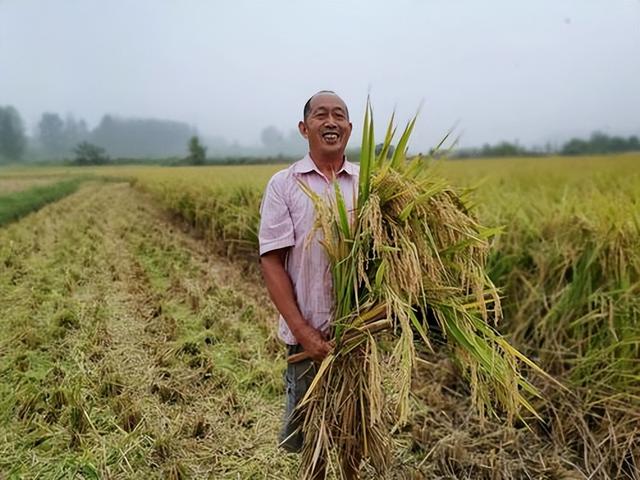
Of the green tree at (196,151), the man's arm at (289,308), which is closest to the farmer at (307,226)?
the man's arm at (289,308)

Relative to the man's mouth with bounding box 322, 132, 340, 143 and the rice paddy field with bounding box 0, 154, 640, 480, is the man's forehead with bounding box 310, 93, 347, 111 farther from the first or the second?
the rice paddy field with bounding box 0, 154, 640, 480

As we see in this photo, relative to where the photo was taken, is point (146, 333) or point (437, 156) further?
point (146, 333)

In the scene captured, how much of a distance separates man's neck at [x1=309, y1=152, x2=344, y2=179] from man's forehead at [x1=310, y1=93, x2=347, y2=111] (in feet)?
0.37

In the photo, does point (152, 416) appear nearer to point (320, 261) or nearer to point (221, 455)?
point (221, 455)

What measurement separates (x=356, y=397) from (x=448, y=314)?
1.02 feet

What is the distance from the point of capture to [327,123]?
1071mm

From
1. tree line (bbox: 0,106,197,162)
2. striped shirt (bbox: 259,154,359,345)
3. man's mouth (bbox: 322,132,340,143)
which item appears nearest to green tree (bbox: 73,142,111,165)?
tree line (bbox: 0,106,197,162)

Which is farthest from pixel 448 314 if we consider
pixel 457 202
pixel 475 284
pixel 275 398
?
pixel 275 398

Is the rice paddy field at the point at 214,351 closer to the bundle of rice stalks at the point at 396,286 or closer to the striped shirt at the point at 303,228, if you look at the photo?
the bundle of rice stalks at the point at 396,286

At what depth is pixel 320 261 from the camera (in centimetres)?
115

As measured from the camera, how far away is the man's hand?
3.67 ft

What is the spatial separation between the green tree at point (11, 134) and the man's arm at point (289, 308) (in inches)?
69.8

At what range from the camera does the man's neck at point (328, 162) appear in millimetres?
1120

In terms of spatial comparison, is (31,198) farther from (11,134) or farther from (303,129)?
(303,129)
